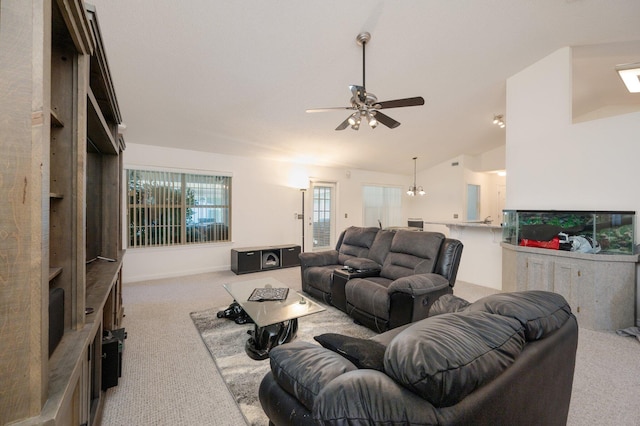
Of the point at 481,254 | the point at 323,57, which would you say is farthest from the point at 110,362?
A: the point at 481,254

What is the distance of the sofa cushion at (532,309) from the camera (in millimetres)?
1004

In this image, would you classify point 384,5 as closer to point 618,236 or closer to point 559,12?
point 559,12

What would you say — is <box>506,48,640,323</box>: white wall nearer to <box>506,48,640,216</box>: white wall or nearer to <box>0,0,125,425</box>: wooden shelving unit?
<box>506,48,640,216</box>: white wall

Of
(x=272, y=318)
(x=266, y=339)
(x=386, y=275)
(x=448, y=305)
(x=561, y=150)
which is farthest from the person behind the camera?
(x=561, y=150)

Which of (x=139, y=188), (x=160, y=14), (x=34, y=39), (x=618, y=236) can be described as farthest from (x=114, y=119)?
(x=618, y=236)

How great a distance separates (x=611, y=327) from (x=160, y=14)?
5.14 metres

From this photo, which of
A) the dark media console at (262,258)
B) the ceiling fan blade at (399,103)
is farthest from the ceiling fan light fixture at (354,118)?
the dark media console at (262,258)

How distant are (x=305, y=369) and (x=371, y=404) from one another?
37cm

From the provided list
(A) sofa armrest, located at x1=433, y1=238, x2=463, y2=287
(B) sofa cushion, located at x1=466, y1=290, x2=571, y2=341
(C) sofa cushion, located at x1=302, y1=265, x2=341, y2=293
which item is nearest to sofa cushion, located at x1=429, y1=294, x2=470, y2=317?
(B) sofa cushion, located at x1=466, y1=290, x2=571, y2=341

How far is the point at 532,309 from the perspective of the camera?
1067mm

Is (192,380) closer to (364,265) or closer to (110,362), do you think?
(110,362)

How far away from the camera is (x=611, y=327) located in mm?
2756

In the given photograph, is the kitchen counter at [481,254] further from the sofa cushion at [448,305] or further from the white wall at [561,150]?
the sofa cushion at [448,305]

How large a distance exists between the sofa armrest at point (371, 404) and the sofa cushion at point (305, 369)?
194mm
